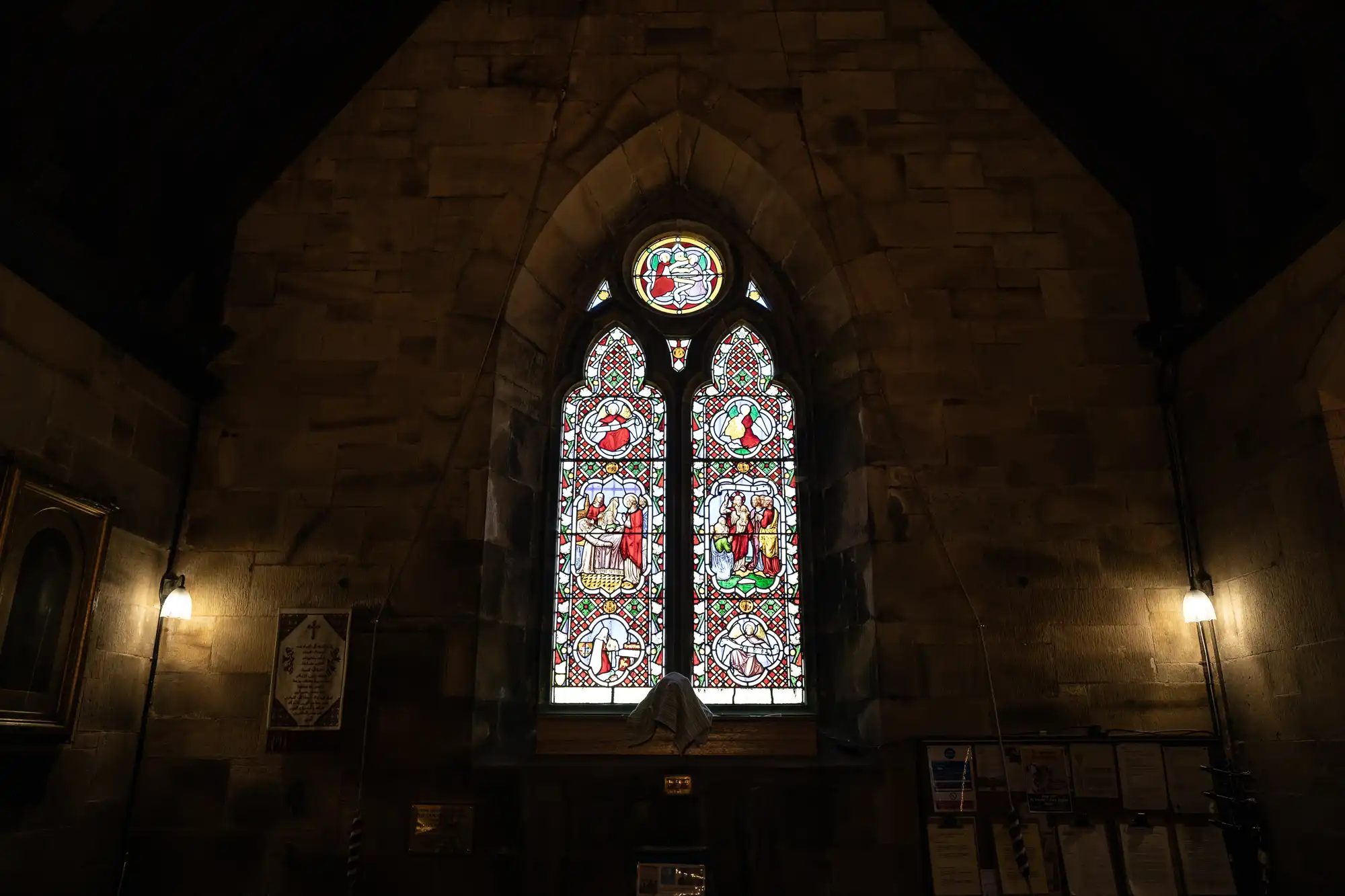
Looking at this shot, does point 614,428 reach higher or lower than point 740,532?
higher

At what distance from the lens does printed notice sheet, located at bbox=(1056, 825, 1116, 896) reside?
3986mm

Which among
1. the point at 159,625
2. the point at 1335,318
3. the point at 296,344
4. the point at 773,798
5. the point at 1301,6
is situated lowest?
the point at 773,798

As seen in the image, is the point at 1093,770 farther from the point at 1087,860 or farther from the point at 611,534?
the point at 611,534

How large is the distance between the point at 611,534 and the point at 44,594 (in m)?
2.51

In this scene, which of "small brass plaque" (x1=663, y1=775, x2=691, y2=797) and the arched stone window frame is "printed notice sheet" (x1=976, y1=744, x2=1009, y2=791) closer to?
the arched stone window frame

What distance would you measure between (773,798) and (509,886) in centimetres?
119

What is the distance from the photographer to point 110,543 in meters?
4.11

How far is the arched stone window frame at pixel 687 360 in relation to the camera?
4.95 meters

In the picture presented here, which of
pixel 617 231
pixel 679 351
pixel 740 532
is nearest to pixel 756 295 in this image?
pixel 679 351

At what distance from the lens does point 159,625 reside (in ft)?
14.5

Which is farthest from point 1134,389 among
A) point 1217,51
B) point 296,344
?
point 296,344

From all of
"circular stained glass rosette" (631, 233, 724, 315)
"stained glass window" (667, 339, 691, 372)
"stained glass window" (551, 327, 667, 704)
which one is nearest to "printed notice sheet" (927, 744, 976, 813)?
"stained glass window" (551, 327, 667, 704)

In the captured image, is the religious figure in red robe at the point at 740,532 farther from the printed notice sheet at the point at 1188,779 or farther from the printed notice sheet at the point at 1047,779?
the printed notice sheet at the point at 1188,779

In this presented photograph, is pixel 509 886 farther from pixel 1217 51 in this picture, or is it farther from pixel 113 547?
pixel 1217 51
